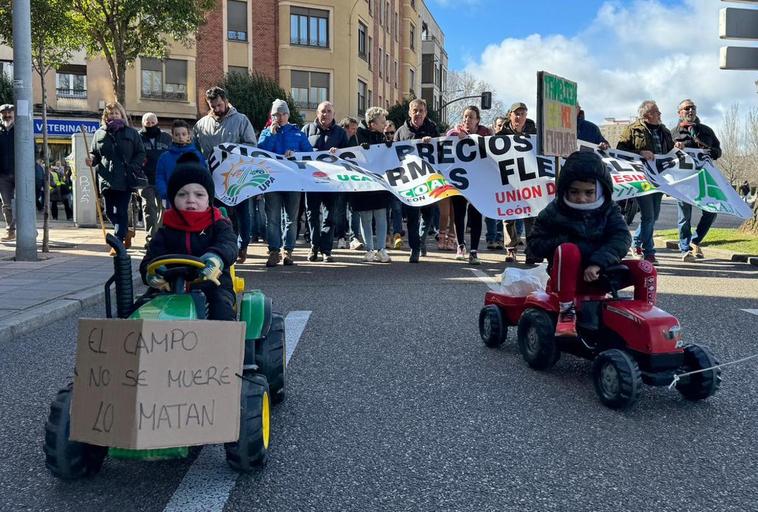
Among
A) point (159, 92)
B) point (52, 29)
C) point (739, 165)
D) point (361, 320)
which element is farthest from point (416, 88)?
point (361, 320)

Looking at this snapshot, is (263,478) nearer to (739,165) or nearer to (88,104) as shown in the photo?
(88,104)

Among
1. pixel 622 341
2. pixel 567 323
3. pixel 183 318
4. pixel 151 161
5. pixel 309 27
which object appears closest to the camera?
pixel 183 318

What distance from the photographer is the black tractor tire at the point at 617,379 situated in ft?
12.9

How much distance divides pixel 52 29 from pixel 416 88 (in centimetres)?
5573

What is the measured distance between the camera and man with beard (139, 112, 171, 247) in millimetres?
11900

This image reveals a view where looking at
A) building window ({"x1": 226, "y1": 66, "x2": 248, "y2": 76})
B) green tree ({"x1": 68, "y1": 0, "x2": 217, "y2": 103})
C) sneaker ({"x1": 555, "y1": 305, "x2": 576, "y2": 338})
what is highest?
building window ({"x1": 226, "y1": 66, "x2": 248, "y2": 76})

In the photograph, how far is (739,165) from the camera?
272 ft

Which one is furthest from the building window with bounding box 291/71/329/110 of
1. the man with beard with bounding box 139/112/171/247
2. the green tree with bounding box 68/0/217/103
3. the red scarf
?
the red scarf

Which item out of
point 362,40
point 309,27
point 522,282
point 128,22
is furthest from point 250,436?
point 362,40

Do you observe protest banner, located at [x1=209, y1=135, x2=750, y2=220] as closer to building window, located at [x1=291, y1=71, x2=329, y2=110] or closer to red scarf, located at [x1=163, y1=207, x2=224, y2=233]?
red scarf, located at [x1=163, y1=207, x2=224, y2=233]

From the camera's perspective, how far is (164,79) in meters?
39.4

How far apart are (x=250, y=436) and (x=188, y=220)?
140cm

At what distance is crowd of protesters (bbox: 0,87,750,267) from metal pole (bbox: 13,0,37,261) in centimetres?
95

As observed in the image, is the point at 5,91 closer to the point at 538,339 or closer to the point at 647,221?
the point at 647,221
